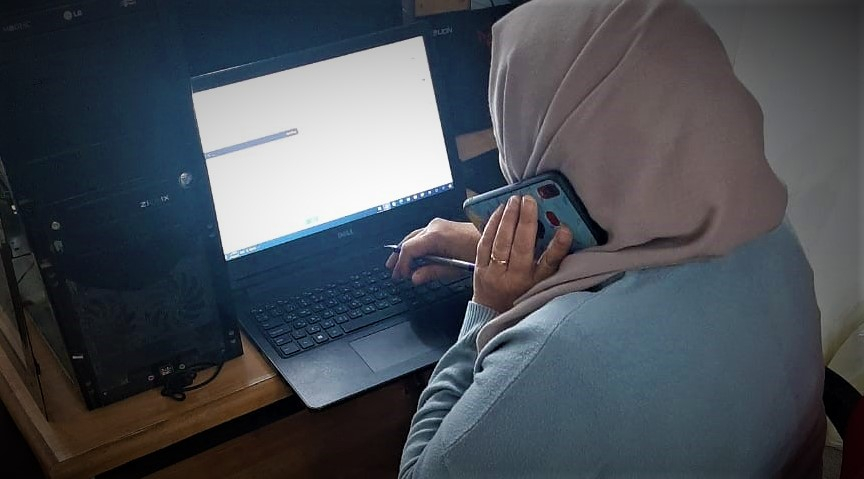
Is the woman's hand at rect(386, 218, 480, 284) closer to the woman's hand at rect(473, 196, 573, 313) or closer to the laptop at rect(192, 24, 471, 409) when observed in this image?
the laptop at rect(192, 24, 471, 409)

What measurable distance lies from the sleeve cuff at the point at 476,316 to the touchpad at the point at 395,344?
13 centimetres

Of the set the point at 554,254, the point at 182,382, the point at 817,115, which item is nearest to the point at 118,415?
the point at 182,382

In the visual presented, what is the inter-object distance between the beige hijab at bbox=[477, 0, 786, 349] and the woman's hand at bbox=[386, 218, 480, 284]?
366mm

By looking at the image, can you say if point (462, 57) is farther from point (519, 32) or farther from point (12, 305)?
point (12, 305)

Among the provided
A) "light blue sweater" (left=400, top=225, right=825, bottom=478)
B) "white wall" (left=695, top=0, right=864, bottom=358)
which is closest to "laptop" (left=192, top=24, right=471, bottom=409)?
"light blue sweater" (left=400, top=225, right=825, bottom=478)

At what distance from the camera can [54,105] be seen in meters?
0.84

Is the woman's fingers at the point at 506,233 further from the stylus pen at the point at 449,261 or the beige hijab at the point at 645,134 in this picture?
the stylus pen at the point at 449,261

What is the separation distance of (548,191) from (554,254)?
0.07 meters

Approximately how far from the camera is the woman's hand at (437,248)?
1.20m

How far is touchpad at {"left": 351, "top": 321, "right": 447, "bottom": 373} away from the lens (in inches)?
41.4

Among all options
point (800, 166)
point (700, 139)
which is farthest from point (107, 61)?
point (800, 166)

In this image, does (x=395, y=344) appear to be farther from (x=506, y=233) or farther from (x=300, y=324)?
(x=506, y=233)

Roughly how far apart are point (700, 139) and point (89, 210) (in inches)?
24.1

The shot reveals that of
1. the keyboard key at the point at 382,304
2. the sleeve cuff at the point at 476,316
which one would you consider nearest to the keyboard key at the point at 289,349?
the keyboard key at the point at 382,304
